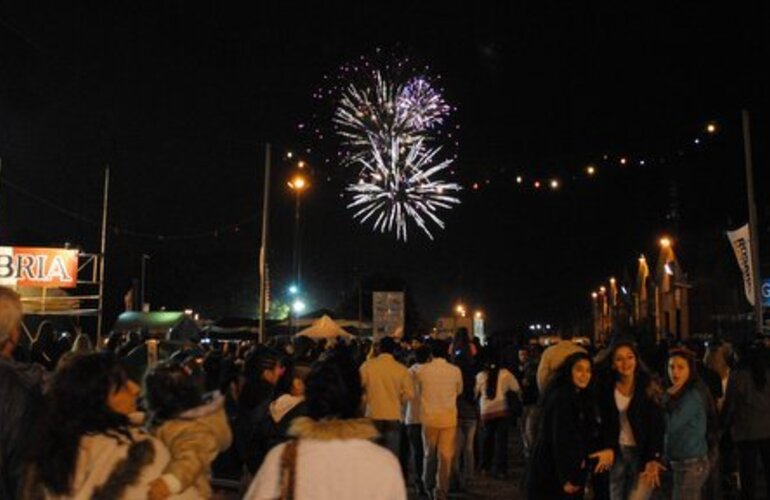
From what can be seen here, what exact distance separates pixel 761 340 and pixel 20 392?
9.74 meters

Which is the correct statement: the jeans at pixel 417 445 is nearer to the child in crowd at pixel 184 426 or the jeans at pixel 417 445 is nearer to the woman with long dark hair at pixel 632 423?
the woman with long dark hair at pixel 632 423

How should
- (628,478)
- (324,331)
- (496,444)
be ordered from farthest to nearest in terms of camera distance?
(324,331), (496,444), (628,478)

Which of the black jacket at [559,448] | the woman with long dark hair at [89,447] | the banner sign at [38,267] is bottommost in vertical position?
the black jacket at [559,448]

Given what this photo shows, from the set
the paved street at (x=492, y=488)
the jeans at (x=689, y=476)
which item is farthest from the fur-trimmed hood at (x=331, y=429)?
the paved street at (x=492, y=488)

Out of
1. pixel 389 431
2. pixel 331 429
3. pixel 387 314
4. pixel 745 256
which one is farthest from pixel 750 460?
pixel 387 314

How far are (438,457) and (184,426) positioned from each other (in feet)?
23.8

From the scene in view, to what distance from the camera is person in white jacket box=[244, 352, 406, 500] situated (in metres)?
3.61

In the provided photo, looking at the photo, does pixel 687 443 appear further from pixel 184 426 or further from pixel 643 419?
pixel 184 426

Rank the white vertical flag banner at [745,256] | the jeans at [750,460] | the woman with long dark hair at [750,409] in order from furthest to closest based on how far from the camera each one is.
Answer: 1. the white vertical flag banner at [745,256]
2. the jeans at [750,460]
3. the woman with long dark hair at [750,409]

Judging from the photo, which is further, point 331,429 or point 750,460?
point 750,460

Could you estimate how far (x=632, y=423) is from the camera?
24.2ft

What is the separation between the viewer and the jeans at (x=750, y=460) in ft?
34.7

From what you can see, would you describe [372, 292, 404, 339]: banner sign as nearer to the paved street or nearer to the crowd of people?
the crowd of people

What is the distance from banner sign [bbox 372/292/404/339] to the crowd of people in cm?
600
